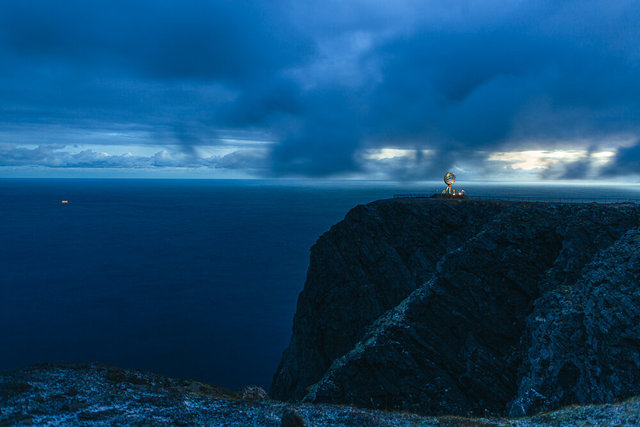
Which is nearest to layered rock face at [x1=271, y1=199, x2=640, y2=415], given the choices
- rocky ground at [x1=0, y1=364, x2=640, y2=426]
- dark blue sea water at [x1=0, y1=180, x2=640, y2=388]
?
rocky ground at [x1=0, y1=364, x2=640, y2=426]

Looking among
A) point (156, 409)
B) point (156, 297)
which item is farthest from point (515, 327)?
point (156, 297)

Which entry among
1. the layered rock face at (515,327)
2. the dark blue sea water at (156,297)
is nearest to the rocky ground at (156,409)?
the layered rock face at (515,327)

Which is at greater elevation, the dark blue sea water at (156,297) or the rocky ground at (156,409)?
the rocky ground at (156,409)

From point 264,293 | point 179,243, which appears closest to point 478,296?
point 264,293

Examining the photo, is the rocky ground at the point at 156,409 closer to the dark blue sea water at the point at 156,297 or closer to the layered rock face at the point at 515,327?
the layered rock face at the point at 515,327

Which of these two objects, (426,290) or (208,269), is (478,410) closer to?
(426,290)

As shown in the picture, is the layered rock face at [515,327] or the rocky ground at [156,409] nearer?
the rocky ground at [156,409]

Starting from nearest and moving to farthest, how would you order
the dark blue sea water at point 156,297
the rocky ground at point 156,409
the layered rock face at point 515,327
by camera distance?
the rocky ground at point 156,409, the layered rock face at point 515,327, the dark blue sea water at point 156,297
